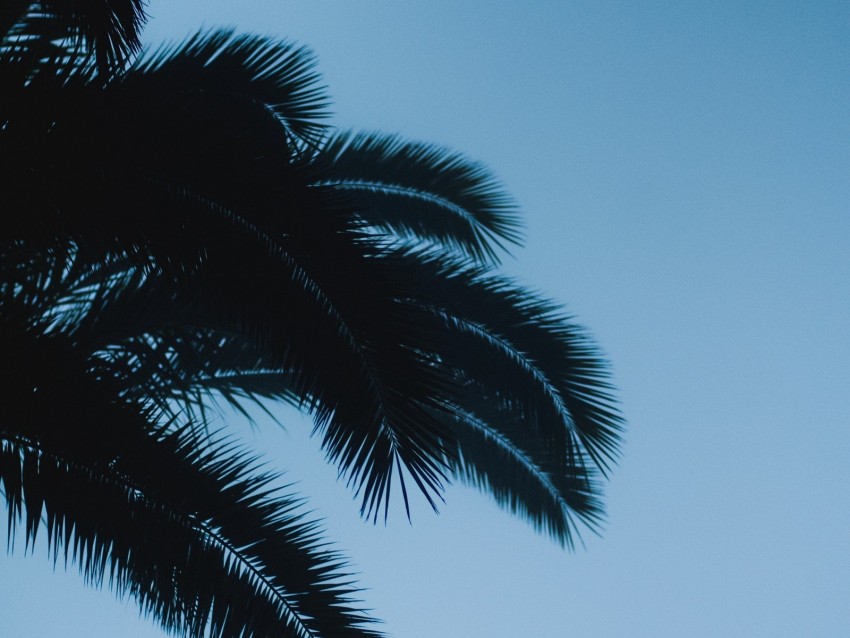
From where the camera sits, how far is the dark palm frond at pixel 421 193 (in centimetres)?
595

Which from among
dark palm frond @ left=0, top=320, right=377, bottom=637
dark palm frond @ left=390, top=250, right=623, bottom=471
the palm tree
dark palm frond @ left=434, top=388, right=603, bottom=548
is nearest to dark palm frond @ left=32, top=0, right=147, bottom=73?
the palm tree

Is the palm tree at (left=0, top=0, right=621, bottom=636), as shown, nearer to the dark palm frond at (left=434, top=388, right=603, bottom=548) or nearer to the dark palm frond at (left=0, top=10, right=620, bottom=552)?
the dark palm frond at (left=0, top=10, right=620, bottom=552)

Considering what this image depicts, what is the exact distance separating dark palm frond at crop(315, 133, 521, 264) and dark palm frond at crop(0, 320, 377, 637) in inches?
121

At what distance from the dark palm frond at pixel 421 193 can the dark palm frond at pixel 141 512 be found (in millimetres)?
3069

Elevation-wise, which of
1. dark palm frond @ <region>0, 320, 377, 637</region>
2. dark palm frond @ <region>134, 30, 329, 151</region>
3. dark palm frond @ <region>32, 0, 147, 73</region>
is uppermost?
dark palm frond @ <region>134, 30, 329, 151</region>

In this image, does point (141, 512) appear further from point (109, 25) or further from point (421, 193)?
point (421, 193)

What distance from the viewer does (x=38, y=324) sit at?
3127mm

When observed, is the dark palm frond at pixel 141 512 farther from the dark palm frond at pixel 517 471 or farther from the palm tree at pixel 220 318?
the dark palm frond at pixel 517 471

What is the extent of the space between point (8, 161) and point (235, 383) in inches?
116

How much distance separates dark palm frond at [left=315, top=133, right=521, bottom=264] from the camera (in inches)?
234

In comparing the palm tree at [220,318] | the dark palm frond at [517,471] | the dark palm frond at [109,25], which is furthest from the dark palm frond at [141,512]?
the dark palm frond at [517,471]

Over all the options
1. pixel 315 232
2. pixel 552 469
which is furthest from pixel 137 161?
pixel 552 469

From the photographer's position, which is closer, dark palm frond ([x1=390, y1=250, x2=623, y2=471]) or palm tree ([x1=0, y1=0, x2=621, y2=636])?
palm tree ([x1=0, y1=0, x2=621, y2=636])

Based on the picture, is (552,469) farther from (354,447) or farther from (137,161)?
(137,161)
